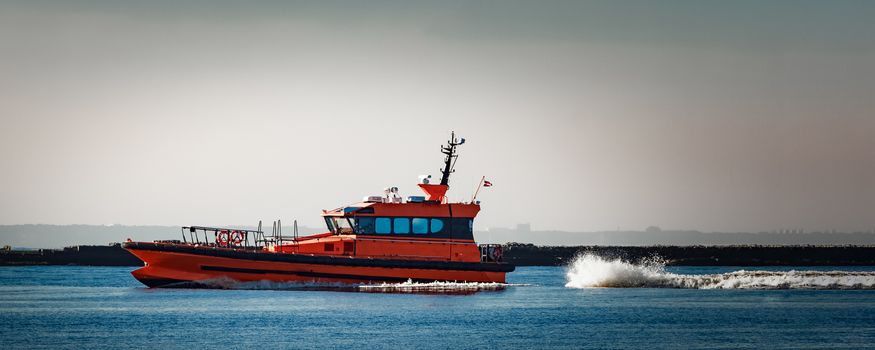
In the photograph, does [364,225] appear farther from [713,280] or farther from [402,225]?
[713,280]

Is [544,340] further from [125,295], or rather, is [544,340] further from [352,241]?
[125,295]

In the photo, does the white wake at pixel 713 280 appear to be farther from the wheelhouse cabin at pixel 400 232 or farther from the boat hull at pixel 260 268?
the boat hull at pixel 260 268

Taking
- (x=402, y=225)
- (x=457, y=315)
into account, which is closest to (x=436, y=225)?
(x=402, y=225)

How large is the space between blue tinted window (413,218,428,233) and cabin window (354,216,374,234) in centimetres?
145

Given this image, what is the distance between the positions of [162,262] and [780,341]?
19.6 meters

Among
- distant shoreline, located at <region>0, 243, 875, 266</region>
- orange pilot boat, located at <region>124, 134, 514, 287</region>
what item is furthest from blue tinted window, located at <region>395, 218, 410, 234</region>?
distant shoreline, located at <region>0, 243, 875, 266</region>

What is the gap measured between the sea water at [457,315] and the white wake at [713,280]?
74 mm

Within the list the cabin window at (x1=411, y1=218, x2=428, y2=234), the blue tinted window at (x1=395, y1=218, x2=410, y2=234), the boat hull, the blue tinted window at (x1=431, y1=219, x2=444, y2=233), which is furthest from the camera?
the blue tinted window at (x1=431, y1=219, x2=444, y2=233)

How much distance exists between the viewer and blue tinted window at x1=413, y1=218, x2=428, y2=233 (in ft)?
133

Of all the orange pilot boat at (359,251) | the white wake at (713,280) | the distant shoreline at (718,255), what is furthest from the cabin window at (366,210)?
the distant shoreline at (718,255)

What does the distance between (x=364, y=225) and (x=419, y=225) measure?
186 cm

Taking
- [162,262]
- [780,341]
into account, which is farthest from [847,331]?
[162,262]

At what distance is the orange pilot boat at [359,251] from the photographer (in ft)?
129

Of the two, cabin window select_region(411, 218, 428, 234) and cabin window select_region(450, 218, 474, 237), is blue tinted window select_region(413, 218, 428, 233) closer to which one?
cabin window select_region(411, 218, 428, 234)
